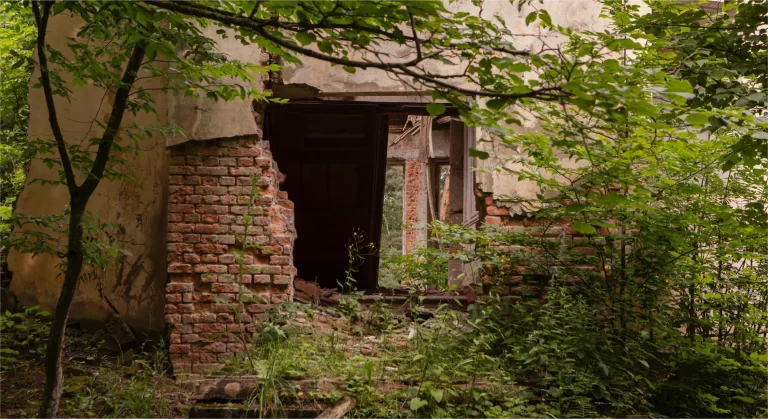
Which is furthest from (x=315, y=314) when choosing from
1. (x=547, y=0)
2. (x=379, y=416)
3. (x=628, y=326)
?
(x=547, y=0)

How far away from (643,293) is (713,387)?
2.71 ft

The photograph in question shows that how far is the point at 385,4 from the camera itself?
2273 millimetres

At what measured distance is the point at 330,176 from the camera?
906cm

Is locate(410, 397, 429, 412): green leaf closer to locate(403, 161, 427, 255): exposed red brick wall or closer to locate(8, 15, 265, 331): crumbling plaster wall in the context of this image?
locate(8, 15, 265, 331): crumbling plaster wall

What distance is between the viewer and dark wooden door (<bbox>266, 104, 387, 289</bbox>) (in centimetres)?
846

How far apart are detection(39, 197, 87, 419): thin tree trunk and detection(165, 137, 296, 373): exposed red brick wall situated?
1.54m

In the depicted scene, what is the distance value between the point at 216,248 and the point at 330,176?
3.67m

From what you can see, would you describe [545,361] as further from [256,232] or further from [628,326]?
[256,232]

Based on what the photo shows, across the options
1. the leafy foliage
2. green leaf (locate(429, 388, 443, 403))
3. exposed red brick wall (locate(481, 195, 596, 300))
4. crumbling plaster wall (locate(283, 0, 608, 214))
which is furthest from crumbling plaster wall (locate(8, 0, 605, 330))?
green leaf (locate(429, 388, 443, 403))

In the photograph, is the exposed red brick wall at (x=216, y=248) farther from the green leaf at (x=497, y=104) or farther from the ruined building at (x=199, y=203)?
the green leaf at (x=497, y=104)

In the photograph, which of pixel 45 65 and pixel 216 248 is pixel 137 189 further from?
pixel 45 65

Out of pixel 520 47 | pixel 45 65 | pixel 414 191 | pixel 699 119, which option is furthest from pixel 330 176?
pixel 414 191

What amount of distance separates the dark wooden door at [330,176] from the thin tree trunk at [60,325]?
13.4ft

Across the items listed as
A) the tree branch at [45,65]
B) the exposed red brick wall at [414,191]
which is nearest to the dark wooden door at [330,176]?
the tree branch at [45,65]
